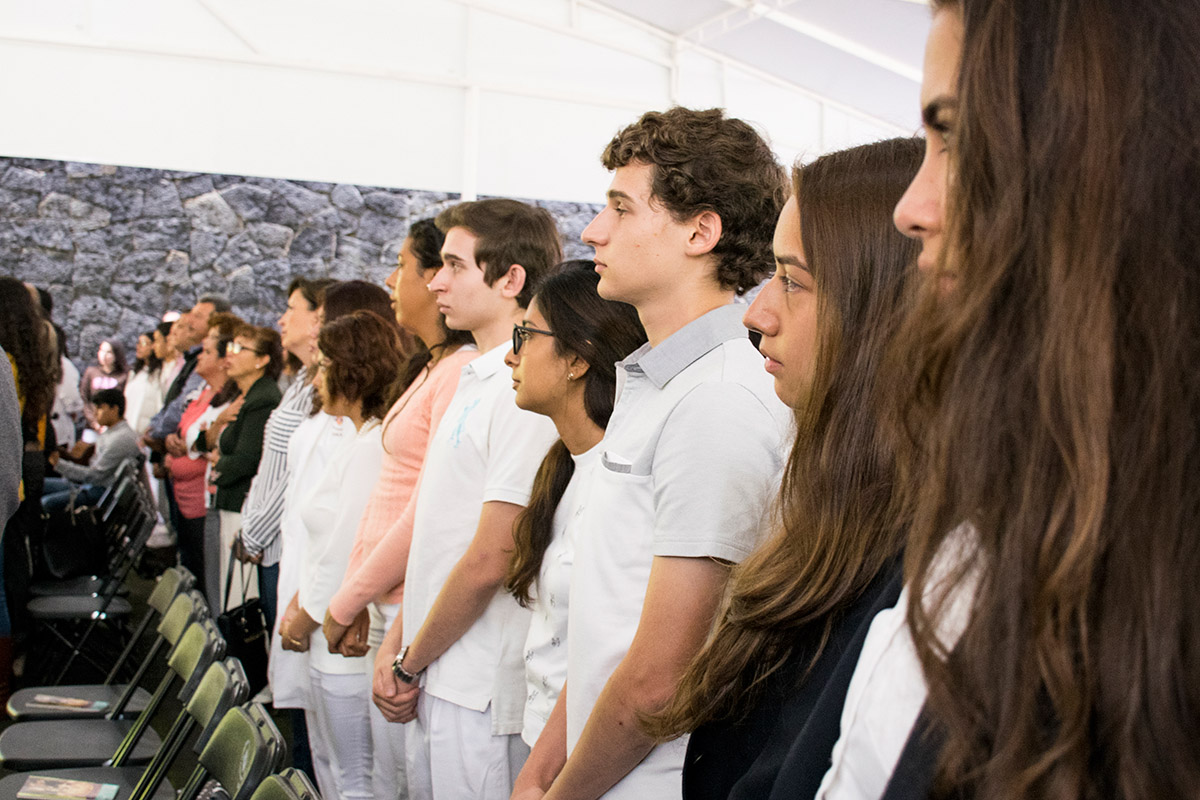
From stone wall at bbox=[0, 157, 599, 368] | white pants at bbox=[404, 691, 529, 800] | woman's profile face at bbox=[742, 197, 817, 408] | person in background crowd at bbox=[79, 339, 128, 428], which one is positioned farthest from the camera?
stone wall at bbox=[0, 157, 599, 368]

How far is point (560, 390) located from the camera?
1869 millimetres

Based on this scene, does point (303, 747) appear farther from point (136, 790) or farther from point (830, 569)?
point (830, 569)

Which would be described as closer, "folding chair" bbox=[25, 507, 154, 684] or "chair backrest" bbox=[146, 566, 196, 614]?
"chair backrest" bbox=[146, 566, 196, 614]

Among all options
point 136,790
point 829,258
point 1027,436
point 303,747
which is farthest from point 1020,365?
point 303,747

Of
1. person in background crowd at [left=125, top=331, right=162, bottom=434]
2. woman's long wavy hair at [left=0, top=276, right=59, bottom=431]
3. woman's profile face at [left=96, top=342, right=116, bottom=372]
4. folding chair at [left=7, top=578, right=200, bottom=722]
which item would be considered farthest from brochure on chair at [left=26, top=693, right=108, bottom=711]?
woman's profile face at [left=96, top=342, right=116, bottom=372]

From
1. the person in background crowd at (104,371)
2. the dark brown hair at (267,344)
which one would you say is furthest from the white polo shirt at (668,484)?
the person in background crowd at (104,371)

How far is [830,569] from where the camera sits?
3.19 ft

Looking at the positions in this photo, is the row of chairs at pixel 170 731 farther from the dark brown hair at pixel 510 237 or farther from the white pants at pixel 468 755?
the dark brown hair at pixel 510 237

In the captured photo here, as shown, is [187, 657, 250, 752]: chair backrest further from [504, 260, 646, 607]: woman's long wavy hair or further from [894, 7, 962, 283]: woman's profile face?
[894, 7, 962, 283]: woman's profile face

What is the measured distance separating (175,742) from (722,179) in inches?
74.5

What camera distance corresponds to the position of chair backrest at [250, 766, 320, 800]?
1604mm

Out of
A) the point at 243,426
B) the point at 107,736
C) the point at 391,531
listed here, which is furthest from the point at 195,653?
the point at 243,426

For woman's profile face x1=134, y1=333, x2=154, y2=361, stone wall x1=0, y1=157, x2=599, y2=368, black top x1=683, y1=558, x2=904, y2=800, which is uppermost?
stone wall x1=0, y1=157, x2=599, y2=368

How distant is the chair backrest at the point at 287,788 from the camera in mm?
1604
